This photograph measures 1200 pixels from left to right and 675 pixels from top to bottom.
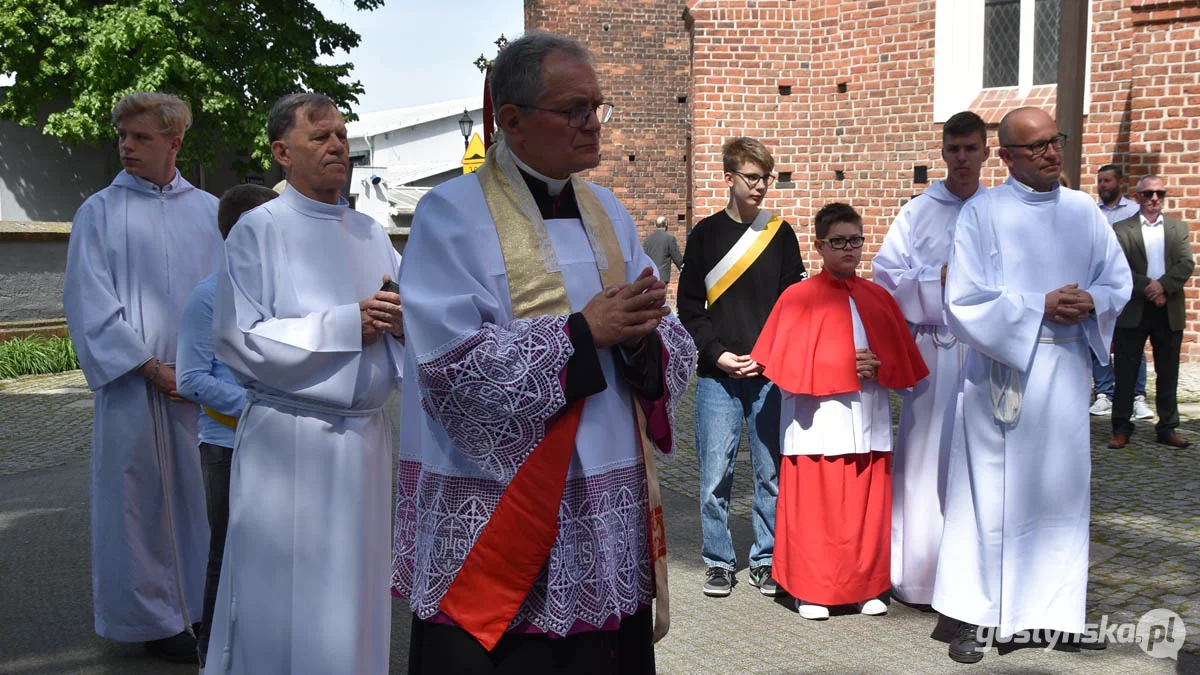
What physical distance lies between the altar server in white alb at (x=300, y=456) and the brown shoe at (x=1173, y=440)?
778 centimetres

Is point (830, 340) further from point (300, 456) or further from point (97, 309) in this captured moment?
point (97, 309)

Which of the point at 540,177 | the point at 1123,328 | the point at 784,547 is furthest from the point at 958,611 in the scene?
the point at 1123,328

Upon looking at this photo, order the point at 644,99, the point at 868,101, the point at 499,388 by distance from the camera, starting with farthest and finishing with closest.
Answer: the point at 644,99
the point at 868,101
the point at 499,388

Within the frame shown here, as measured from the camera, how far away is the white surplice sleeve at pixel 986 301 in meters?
4.80

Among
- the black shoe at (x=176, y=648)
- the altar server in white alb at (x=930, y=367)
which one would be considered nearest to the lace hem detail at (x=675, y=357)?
the altar server in white alb at (x=930, y=367)

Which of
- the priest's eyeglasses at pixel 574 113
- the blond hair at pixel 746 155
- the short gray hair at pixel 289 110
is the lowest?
the blond hair at pixel 746 155

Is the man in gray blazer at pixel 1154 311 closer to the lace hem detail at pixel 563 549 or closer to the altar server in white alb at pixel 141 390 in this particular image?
the altar server in white alb at pixel 141 390

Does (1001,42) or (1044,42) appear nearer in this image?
(1044,42)

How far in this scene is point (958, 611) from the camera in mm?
5000

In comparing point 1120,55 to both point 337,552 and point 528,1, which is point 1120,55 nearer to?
point 528,1

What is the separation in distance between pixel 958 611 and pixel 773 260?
1.94m

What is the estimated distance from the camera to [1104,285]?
493 cm

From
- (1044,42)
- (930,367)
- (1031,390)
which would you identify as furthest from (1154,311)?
(1044,42)

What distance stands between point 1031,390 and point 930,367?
34.6 inches
